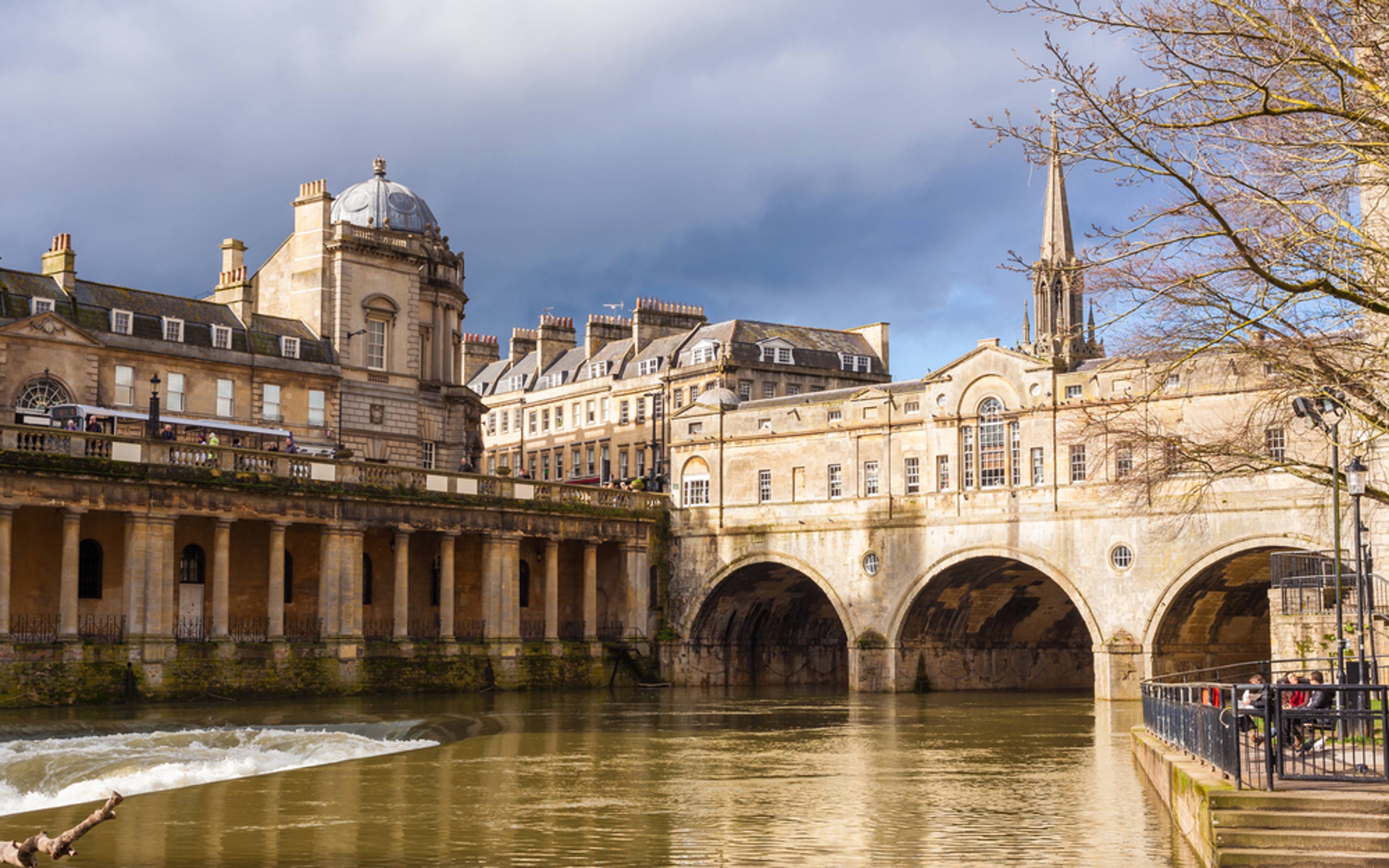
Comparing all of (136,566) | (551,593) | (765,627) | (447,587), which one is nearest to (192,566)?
(136,566)

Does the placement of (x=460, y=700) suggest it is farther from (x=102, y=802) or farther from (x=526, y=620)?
(x=102, y=802)

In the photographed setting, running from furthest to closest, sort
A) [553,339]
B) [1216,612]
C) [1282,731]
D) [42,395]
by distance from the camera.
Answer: [553,339] → [42,395] → [1216,612] → [1282,731]

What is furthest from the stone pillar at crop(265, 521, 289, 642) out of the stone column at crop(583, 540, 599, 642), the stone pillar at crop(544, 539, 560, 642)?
the stone column at crop(583, 540, 599, 642)

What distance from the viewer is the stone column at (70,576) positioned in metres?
38.4

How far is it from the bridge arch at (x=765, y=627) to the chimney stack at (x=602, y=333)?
1181 inches

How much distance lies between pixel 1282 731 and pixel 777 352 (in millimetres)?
62884

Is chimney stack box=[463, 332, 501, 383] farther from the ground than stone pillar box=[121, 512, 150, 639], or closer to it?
farther from the ground

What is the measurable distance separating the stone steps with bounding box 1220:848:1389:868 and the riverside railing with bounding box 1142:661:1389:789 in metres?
0.67

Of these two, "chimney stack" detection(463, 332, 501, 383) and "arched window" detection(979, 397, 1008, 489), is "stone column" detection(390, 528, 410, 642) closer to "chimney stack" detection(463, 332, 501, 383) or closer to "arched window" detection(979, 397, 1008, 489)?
"arched window" detection(979, 397, 1008, 489)

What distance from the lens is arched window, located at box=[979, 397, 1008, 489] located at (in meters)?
49.2

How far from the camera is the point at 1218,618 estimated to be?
46.8m

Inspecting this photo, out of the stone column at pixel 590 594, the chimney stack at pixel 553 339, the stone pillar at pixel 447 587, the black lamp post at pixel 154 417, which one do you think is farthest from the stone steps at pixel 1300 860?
the chimney stack at pixel 553 339

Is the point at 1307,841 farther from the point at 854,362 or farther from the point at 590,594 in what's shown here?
the point at 854,362

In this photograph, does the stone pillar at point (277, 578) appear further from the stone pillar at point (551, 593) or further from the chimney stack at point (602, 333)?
the chimney stack at point (602, 333)
